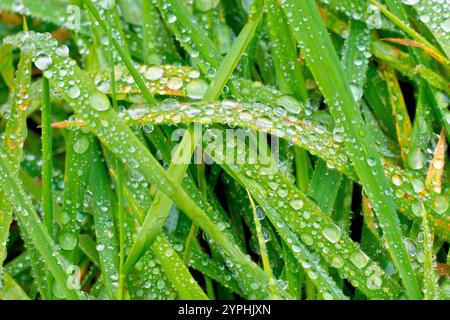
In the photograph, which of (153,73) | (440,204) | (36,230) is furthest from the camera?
(153,73)

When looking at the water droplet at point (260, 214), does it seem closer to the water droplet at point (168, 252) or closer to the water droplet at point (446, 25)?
the water droplet at point (168, 252)

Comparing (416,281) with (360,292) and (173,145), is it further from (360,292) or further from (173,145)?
(173,145)

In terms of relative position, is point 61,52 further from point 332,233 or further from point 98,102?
point 332,233

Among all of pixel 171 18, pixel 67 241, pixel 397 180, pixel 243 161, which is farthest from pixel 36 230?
pixel 397 180

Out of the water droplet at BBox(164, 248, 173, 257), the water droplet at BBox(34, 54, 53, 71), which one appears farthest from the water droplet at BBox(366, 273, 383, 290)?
the water droplet at BBox(34, 54, 53, 71)

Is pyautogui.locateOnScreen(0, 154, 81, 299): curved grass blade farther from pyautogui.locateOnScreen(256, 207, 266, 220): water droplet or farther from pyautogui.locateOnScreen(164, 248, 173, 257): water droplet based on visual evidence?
pyautogui.locateOnScreen(256, 207, 266, 220): water droplet

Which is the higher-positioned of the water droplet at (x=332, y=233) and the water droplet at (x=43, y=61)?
the water droplet at (x=43, y=61)

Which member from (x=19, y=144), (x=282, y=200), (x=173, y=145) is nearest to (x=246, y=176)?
(x=282, y=200)

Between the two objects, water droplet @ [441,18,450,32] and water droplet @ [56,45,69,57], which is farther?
water droplet @ [441,18,450,32]

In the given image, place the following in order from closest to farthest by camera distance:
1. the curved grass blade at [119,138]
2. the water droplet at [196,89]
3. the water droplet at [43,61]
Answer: the curved grass blade at [119,138] < the water droplet at [43,61] < the water droplet at [196,89]

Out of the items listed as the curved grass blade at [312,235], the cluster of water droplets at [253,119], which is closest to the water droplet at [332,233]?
the curved grass blade at [312,235]

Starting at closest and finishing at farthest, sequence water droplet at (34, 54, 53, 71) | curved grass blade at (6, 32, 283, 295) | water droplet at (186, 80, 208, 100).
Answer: curved grass blade at (6, 32, 283, 295), water droplet at (34, 54, 53, 71), water droplet at (186, 80, 208, 100)

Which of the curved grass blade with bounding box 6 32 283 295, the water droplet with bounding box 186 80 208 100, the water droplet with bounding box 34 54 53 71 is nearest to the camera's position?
the curved grass blade with bounding box 6 32 283 295

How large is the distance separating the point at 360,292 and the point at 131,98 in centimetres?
58
